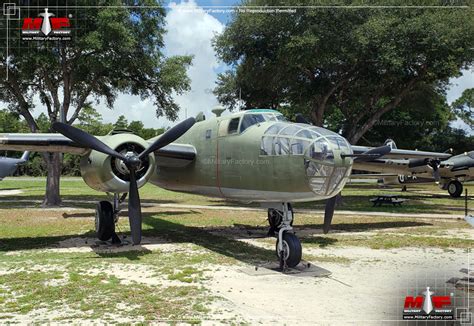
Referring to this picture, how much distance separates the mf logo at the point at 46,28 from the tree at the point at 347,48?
29.8 feet

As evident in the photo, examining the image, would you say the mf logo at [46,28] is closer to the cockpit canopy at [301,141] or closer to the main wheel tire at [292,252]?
the cockpit canopy at [301,141]

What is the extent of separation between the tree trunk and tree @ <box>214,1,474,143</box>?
1227cm

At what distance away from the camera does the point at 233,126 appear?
1235cm

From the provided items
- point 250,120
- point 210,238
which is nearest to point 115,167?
point 250,120

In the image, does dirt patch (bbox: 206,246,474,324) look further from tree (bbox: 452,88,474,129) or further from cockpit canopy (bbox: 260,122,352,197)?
tree (bbox: 452,88,474,129)

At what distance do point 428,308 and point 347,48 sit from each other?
19.8 meters

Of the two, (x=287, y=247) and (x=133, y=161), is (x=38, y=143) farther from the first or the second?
(x=287, y=247)

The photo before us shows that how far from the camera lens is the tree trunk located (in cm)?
2661

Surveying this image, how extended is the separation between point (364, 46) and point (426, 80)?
571 cm

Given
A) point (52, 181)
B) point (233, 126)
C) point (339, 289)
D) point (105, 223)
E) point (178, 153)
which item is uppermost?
point (233, 126)

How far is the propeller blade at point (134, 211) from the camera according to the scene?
11.9 metres

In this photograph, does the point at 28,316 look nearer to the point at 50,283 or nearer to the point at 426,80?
the point at 50,283

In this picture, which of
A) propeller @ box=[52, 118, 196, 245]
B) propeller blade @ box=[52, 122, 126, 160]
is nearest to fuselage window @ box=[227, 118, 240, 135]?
propeller @ box=[52, 118, 196, 245]

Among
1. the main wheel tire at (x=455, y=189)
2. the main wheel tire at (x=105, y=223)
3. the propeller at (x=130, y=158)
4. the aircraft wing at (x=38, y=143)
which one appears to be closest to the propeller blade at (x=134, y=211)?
the propeller at (x=130, y=158)
